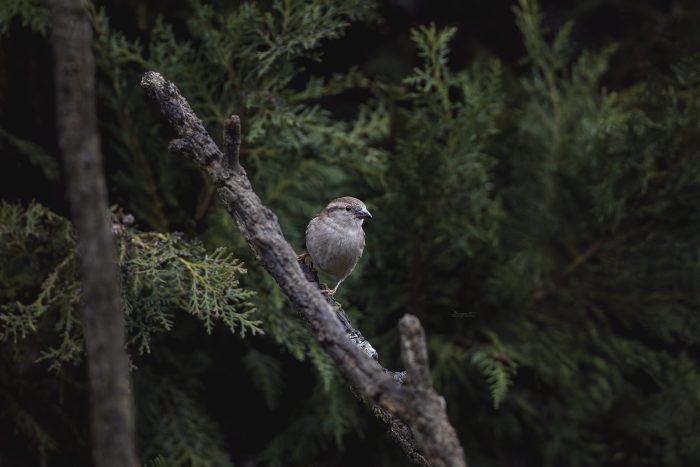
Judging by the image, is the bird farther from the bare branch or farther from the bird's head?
the bare branch

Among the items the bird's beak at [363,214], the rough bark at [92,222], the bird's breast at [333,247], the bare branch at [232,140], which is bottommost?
the rough bark at [92,222]

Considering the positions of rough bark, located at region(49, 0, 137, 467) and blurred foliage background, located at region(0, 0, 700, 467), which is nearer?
rough bark, located at region(49, 0, 137, 467)

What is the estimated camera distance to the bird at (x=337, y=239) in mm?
3537

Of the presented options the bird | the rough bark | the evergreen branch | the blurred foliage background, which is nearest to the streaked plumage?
the bird

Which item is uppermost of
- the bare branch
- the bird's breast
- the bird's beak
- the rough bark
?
the bird's beak

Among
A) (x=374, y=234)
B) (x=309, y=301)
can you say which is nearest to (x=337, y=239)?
(x=374, y=234)

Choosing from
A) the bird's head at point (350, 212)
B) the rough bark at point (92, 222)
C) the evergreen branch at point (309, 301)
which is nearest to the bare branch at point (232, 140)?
the evergreen branch at point (309, 301)

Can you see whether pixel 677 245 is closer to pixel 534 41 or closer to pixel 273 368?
pixel 534 41

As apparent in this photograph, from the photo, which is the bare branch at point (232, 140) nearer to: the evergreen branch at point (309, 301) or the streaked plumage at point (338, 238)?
the evergreen branch at point (309, 301)

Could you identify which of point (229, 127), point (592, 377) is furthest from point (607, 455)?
point (229, 127)

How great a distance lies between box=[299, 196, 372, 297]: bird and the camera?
11.6 ft

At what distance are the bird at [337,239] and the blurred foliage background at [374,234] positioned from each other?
293 mm

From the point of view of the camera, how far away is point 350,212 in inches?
149

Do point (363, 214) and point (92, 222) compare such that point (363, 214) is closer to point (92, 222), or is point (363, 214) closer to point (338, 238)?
point (338, 238)
